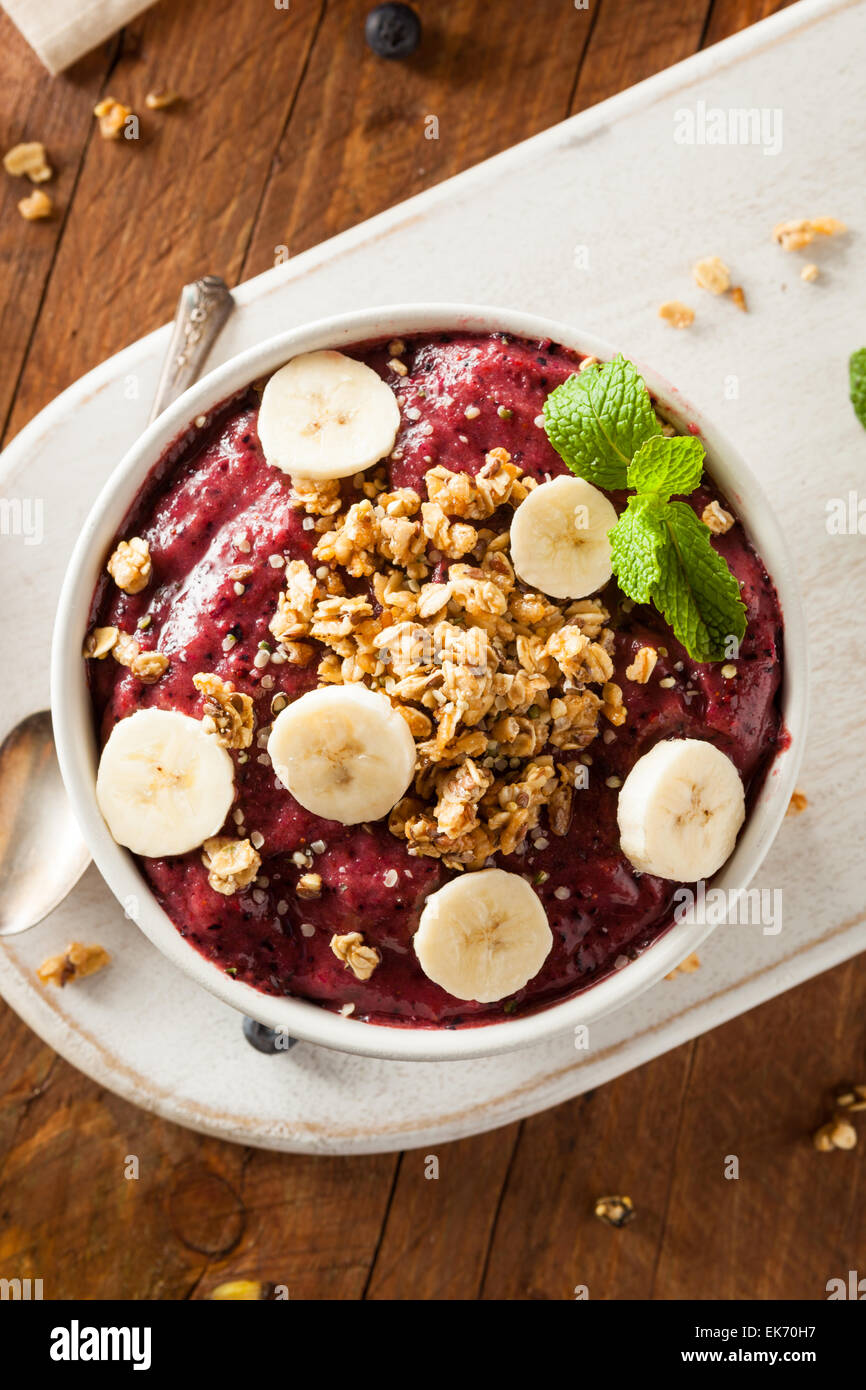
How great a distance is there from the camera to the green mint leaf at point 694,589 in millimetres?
2234

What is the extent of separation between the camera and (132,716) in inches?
91.0

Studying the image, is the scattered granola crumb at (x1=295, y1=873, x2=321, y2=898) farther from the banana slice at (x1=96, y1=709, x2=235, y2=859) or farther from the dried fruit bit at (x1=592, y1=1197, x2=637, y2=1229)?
the dried fruit bit at (x1=592, y1=1197, x2=637, y2=1229)

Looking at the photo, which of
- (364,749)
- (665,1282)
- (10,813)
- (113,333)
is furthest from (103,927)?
(665,1282)

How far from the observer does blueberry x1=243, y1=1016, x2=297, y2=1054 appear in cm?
280

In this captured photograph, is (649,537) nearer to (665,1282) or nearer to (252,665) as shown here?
(252,665)

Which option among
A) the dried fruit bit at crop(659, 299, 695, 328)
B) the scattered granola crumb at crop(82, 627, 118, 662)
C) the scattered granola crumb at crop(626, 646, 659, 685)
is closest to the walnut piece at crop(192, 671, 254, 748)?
the scattered granola crumb at crop(82, 627, 118, 662)

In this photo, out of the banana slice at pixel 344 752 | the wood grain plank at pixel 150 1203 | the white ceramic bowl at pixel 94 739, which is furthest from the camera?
the wood grain plank at pixel 150 1203

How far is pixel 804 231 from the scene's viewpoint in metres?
2.92

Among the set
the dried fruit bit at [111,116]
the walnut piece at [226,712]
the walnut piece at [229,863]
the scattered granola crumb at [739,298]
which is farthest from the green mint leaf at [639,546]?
the dried fruit bit at [111,116]

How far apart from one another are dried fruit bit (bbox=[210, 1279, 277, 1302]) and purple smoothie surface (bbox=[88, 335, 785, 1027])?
1.36 metres

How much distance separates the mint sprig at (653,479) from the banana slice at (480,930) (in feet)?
1.87

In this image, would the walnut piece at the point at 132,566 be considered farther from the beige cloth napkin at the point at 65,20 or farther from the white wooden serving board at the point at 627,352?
the beige cloth napkin at the point at 65,20

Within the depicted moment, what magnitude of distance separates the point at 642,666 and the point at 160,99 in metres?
2.24
